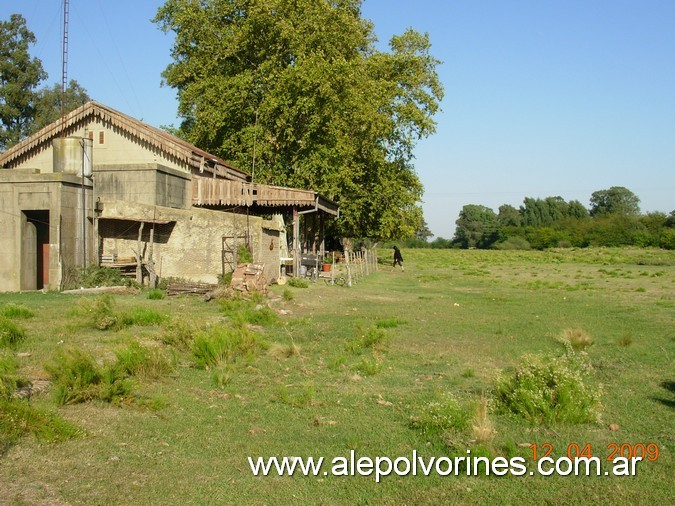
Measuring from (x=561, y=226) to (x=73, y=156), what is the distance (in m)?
103

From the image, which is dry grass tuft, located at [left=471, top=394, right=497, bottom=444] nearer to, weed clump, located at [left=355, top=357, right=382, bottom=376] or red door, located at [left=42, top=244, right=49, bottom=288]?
weed clump, located at [left=355, top=357, right=382, bottom=376]

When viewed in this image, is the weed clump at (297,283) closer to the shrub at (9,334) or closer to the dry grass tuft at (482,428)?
the shrub at (9,334)

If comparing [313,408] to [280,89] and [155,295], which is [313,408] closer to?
[155,295]

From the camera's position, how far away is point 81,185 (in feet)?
70.4

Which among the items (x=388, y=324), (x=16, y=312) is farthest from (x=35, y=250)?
(x=388, y=324)

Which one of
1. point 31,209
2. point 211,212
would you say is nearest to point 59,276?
point 31,209

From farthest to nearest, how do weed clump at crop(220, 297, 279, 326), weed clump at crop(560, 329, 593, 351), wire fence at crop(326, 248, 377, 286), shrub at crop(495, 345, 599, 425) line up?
wire fence at crop(326, 248, 377, 286), weed clump at crop(220, 297, 279, 326), weed clump at crop(560, 329, 593, 351), shrub at crop(495, 345, 599, 425)

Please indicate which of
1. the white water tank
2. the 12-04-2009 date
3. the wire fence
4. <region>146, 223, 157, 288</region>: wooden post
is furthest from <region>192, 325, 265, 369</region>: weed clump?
the wire fence

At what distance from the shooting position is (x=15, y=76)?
51469mm

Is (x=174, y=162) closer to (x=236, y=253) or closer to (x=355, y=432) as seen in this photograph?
(x=236, y=253)

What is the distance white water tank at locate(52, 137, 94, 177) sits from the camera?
2200cm

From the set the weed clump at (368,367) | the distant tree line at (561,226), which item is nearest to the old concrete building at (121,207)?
the weed clump at (368,367)

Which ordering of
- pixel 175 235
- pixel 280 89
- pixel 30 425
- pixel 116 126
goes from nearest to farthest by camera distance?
pixel 30 425 < pixel 175 235 < pixel 116 126 < pixel 280 89

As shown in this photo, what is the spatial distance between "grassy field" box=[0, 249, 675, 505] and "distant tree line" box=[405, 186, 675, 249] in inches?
3196
